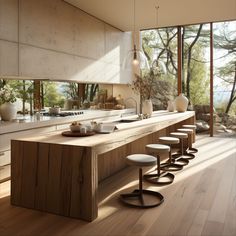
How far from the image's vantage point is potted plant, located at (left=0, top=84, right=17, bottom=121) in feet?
13.0

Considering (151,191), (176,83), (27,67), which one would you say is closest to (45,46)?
(27,67)

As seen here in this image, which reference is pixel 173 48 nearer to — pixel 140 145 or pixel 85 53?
pixel 85 53

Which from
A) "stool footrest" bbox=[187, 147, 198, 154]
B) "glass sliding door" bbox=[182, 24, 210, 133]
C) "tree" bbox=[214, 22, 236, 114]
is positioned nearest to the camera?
"stool footrest" bbox=[187, 147, 198, 154]

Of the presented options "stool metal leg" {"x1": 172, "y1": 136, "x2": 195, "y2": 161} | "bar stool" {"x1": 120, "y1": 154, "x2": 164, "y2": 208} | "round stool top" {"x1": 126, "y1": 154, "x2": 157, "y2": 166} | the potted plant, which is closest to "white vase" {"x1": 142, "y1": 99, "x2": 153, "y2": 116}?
"stool metal leg" {"x1": 172, "y1": 136, "x2": 195, "y2": 161}

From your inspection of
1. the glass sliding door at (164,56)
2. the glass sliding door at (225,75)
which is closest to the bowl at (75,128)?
the glass sliding door at (164,56)

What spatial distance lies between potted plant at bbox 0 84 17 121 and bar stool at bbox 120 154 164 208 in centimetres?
193

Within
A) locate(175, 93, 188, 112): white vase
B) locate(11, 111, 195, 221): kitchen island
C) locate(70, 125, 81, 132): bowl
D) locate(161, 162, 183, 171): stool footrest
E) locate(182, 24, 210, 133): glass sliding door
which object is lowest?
locate(161, 162, 183, 171): stool footrest

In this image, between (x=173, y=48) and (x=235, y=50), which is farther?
(x=173, y=48)

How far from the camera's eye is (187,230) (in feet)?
7.86

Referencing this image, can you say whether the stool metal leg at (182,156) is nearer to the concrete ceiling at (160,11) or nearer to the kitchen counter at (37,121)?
the kitchen counter at (37,121)

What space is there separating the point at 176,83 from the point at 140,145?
315cm

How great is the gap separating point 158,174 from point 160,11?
3.41 metres

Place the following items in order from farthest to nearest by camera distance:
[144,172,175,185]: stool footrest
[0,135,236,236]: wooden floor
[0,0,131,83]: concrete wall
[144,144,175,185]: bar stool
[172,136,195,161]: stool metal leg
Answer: [172,136,195,161]: stool metal leg
[0,0,131,83]: concrete wall
[144,172,175,185]: stool footrest
[144,144,175,185]: bar stool
[0,135,236,236]: wooden floor

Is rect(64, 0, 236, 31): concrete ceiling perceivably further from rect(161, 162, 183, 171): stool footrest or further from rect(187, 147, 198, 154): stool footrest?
rect(161, 162, 183, 171): stool footrest
